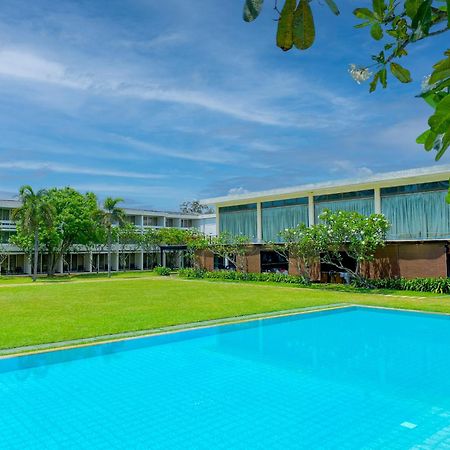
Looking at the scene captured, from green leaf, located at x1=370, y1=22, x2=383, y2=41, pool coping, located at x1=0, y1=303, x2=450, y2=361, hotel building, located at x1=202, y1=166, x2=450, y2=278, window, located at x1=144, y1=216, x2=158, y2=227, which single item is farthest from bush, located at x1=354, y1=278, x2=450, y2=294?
window, located at x1=144, y1=216, x2=158, y2=227

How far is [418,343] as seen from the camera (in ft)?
37.3

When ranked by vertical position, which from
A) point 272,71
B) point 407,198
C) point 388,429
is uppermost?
point 407,198

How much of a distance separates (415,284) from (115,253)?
34.7 m

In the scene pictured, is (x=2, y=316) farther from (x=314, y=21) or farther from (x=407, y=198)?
(x=407, y=198)

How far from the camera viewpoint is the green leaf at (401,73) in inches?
69.4

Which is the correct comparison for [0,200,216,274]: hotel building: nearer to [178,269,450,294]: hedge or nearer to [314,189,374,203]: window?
[178,269,450,294]: hedge

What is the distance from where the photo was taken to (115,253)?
49.8 m

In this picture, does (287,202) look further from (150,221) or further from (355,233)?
(150,221)

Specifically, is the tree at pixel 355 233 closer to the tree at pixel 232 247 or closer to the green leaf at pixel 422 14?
the tree at pixel 232 247

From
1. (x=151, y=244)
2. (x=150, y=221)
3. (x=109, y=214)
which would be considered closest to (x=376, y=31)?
(x=109, y=214)

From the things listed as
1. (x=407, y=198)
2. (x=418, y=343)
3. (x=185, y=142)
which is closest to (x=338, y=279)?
(x=407, y=198)

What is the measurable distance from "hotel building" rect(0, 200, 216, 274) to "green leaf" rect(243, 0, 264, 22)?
38.8m

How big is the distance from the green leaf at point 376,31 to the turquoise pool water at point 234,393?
5.35 metres

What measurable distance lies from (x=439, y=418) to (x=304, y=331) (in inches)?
261
